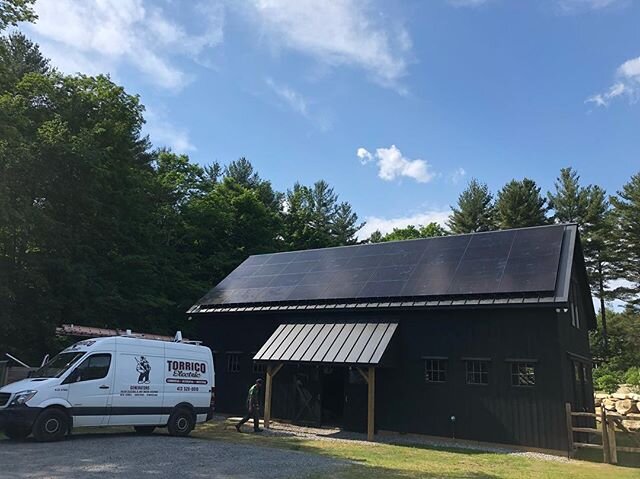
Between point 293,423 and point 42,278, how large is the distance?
471 inches

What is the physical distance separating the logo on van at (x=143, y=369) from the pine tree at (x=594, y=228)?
35337 mm

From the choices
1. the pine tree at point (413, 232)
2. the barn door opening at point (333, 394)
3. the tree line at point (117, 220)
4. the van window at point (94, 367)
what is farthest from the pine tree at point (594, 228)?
the van window at point (94, 367)

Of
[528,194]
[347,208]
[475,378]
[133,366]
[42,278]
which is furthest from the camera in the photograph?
[347,208]

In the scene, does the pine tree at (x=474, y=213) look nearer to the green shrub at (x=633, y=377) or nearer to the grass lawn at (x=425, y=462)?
the green shrub at (x=633, y=377)

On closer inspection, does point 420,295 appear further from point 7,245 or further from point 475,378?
point 7,245

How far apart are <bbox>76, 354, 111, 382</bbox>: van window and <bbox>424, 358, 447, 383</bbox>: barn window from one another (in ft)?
30.4

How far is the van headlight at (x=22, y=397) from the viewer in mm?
11523

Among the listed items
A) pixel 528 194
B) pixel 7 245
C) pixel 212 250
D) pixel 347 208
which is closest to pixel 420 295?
pixel 7 245

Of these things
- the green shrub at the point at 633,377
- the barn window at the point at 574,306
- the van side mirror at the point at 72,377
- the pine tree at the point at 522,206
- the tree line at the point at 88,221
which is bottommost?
the van side mirror at the point at 72,377

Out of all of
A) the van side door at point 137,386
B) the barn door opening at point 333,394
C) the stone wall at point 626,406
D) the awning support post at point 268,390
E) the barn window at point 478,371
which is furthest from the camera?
the stone wall at point 626,406

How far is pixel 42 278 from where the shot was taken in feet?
68.6

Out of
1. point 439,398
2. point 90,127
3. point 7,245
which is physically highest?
point 90,127

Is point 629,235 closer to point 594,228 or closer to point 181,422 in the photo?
point 594,228

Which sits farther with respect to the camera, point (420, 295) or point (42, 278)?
point (42, 278)
